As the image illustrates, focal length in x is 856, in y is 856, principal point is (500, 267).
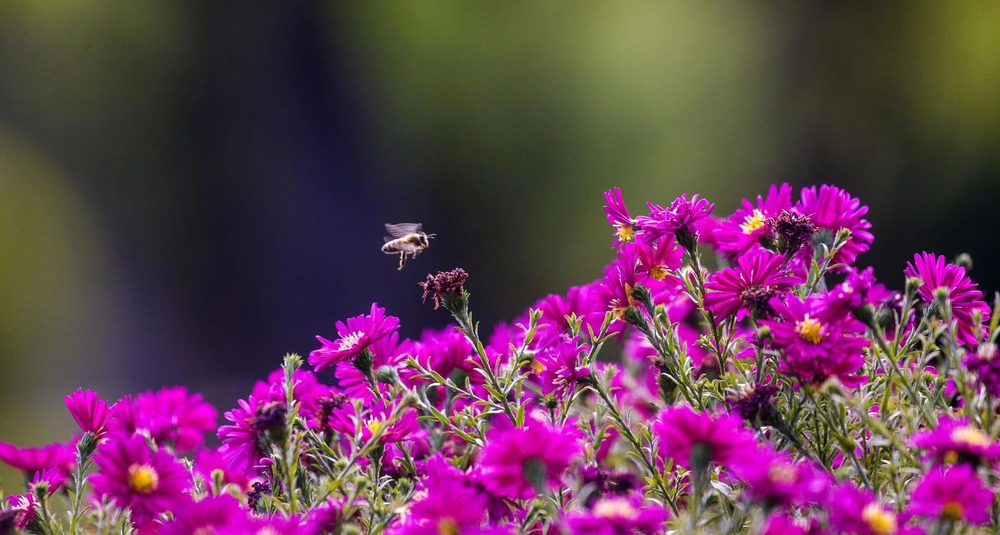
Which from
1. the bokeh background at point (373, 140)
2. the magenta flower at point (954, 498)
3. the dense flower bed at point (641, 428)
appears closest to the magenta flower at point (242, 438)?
the dense flower bed at point (641, 428)

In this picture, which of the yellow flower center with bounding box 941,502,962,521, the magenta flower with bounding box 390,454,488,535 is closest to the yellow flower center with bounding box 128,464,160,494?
the magenta flower with bounding box 390,454,488,535

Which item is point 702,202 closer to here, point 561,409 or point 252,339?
point 561,409

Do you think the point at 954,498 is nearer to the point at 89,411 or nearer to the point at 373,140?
the point at 89,411

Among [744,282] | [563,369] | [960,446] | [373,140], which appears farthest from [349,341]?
[373,140]

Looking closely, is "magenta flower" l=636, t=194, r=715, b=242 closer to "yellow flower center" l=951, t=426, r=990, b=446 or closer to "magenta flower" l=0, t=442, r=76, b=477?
"yellow flower center" l=951, t=426, r=990, b=446

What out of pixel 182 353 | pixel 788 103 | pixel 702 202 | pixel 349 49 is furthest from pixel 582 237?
pixel 702 202

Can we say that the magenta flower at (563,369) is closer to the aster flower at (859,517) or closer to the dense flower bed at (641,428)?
the dense flower bed at (641,428)
